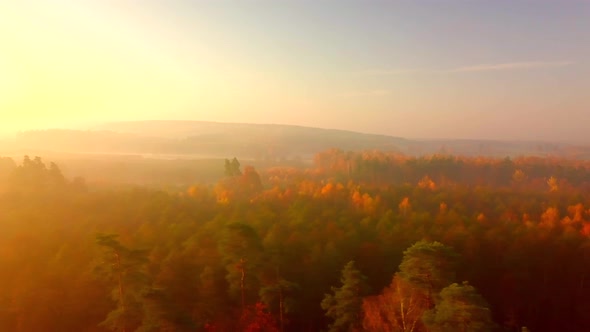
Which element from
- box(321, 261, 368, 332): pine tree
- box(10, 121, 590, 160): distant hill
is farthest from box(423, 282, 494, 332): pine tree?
box(10, 121, 590, 160): distant hill

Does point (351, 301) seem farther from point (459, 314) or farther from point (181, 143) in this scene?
point (181, 143)

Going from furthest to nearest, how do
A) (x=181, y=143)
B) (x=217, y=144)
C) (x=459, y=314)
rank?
(x=217, y=144) < (x=181, y=143) < (x=459, y=314)

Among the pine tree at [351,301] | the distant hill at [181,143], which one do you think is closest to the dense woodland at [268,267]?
the pine tree at [351,301]

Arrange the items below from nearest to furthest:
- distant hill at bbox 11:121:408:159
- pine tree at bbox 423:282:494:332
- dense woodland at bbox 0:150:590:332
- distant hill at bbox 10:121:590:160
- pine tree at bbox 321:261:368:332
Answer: pine tree at bbox 423:282:494:332 → dense woodland at bbox 0:150:590:332 → pine tree at bbox 321:261:368:332 → distant hill at bbox 11:121:408:159 → distant hill at bbox 10:121:590:160

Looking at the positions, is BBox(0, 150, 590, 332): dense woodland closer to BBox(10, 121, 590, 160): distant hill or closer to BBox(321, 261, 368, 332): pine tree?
BBox(321, 261, 368, 332): pine tree

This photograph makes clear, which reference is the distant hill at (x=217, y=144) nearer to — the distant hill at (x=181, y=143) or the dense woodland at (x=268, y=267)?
the distant hill at (x=181, y=143)

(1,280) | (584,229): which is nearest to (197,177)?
(1,280)

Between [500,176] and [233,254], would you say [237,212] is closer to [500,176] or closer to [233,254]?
[233,254]

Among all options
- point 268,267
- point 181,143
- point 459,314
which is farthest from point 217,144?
point 459,314

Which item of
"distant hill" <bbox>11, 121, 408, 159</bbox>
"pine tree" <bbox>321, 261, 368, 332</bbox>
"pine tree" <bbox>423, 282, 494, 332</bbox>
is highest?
"distant hill" <bbox>11, 121, 408, 159</bbox>
